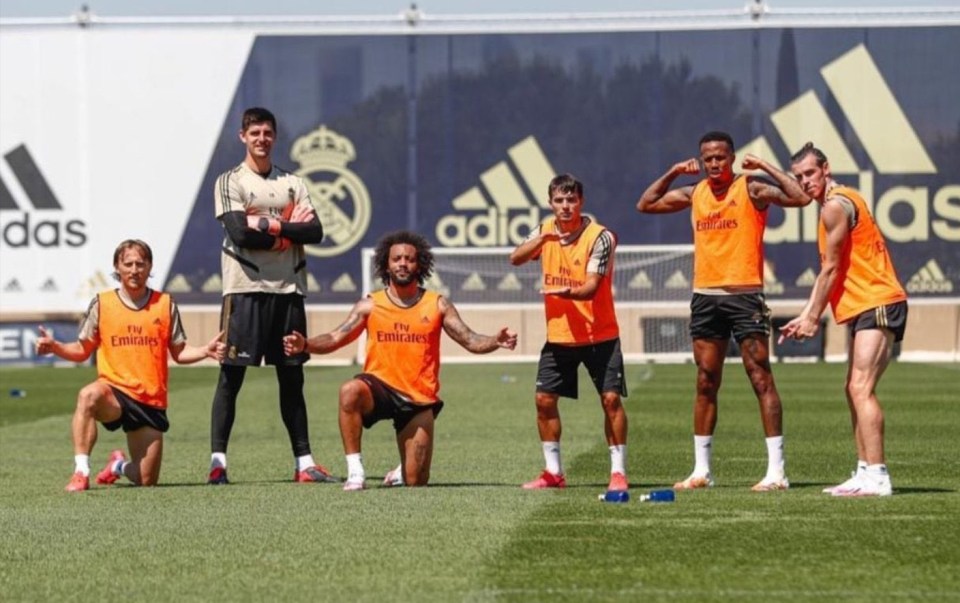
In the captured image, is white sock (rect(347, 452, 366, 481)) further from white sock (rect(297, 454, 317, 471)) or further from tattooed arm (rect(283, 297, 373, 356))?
white sock (rect(297, 454, 317, 471))

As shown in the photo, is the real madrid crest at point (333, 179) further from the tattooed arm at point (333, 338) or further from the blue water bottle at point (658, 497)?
Result: the blue water bottle at point (658, 497)

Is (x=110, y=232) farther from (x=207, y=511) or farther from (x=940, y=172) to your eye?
(x=207, y=511)

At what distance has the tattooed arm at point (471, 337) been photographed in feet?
37.0

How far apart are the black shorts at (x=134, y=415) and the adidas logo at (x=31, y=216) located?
95.6 feet

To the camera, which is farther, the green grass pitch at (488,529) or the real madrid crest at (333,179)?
the real madrid crest at (333,179)

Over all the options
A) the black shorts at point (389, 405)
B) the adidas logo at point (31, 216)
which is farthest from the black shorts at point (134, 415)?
the adidas logo at point (31, 216)

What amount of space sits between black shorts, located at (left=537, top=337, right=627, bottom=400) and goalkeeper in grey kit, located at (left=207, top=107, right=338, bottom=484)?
4.85 feet

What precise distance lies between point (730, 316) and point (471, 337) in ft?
4.59

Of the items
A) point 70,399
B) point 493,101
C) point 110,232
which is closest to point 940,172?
point 493,101

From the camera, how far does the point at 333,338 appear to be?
466 inches

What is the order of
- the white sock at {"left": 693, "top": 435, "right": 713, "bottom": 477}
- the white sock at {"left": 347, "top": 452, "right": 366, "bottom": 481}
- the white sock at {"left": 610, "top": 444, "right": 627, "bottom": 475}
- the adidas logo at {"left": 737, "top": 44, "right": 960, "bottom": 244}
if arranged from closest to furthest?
1. the white sock at {"left": 610, "top": 444, "right": 627, "bottom": 475}
2. the white sock at {"left": 347, "top": 452, "right": 366, "bottom": 481}
3. the white sock at {"left": 693, "top": 435, "right": 713, "bottom": 477}
4. the adidas logo at {"left": 737, "top": 44, "right": 960, "bottom": 244}

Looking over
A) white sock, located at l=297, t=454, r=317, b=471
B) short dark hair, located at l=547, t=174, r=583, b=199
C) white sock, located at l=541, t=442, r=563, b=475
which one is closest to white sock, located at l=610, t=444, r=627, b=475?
white sock, located at l=541, t=442, r=563, b=475

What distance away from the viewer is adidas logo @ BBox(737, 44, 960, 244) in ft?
132

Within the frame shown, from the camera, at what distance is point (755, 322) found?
11.7 m
